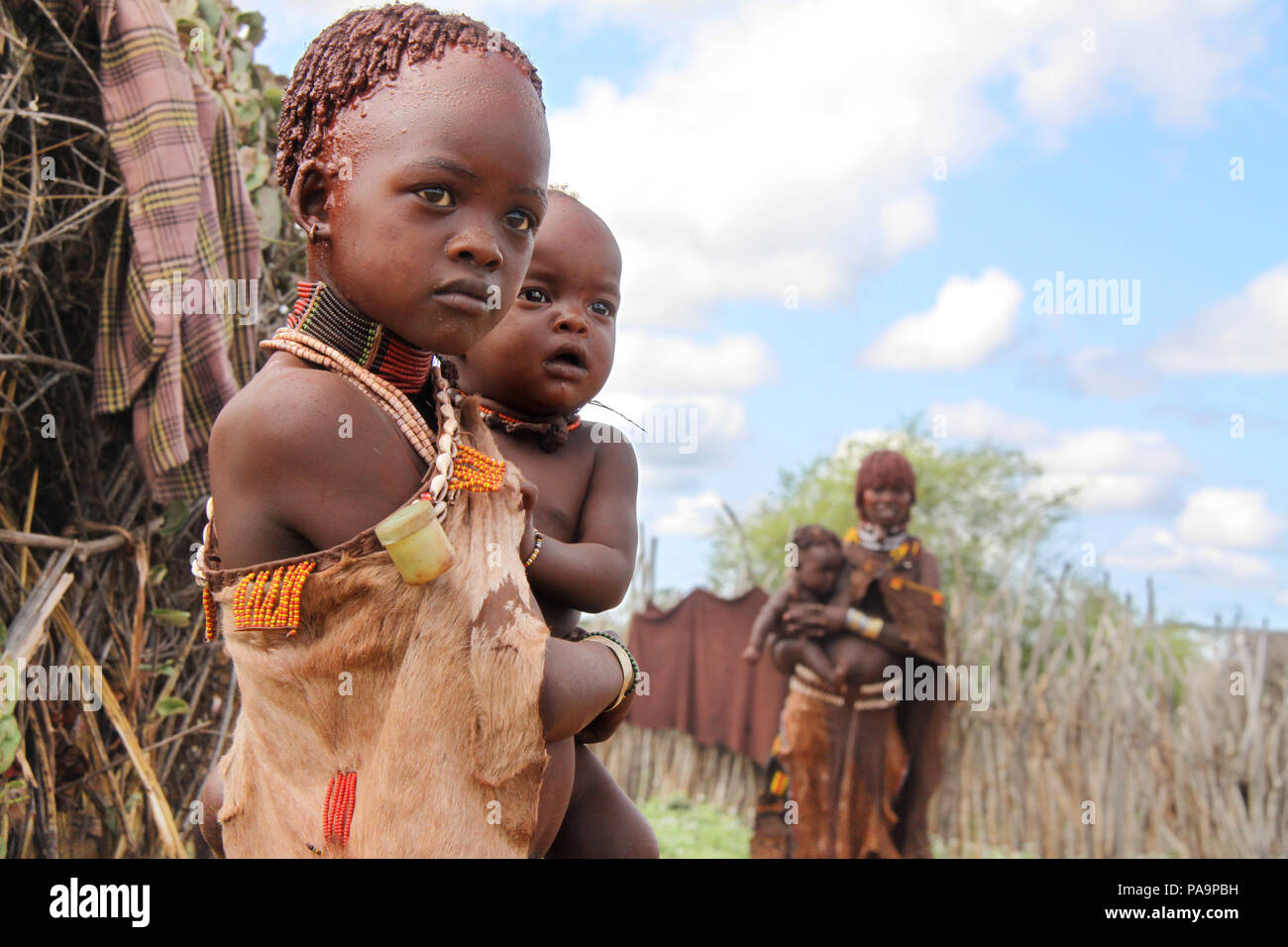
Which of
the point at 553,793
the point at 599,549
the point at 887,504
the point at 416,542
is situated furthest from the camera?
the point at 887,504

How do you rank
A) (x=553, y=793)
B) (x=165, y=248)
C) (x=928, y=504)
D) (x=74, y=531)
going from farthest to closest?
(x=928, y=504)
(x=74, y=531)
(x=165, y=248)
(x=553, y=793)

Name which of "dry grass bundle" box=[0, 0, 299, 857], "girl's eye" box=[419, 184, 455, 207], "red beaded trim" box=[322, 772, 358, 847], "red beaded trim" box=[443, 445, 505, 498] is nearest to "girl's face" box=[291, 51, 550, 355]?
"girl's eye" box=[419, 184, 455, 207]

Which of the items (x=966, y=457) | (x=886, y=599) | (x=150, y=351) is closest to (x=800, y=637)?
(x=886, y=599)

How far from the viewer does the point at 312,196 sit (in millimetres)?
1376

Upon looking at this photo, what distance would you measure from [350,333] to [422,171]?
229 mm

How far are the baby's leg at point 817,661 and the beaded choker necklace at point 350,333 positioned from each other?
5.35 metres

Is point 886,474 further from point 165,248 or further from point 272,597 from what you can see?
point 272,597

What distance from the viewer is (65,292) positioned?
11.3 ft

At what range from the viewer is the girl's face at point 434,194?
1.29m

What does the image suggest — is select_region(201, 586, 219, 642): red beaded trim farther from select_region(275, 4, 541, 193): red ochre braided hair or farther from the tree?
the tree

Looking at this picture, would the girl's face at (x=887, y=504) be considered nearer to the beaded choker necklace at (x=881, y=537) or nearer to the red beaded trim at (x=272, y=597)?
the beaded choker necklace at (x=881, y=537)

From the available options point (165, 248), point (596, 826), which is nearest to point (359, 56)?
point (596, 826)

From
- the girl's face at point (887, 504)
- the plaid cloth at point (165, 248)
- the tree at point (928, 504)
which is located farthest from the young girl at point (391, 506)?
the tree at point (928, 504)
